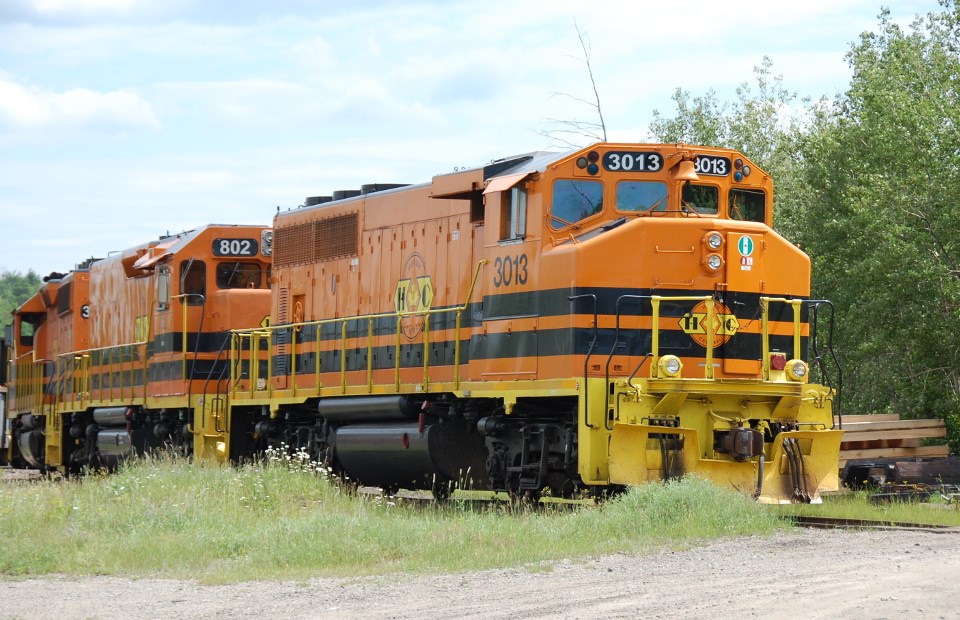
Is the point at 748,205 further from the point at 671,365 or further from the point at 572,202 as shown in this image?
the point at 671,365

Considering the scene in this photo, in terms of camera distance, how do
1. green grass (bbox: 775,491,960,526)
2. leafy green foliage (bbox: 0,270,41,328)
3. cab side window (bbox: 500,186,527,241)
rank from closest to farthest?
green grass (bbox: 775,491,960,526) < cab side window (bbox: 500,186,527,241) < leafy green foliage (bbox: 0,270,41,328)

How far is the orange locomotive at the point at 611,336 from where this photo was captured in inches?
495

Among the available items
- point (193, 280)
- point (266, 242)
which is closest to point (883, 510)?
point (266, 242)

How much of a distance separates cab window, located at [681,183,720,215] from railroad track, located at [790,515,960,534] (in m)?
3.38

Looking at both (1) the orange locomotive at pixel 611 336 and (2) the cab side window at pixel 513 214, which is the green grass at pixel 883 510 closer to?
(1) the orange locomotive at pixel 611 336

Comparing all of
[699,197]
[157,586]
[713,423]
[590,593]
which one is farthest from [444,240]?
[590,593]

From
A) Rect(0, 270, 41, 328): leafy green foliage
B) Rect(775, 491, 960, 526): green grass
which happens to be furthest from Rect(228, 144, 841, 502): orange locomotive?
Rect(0, 270, 41, 328): leafy green foliage

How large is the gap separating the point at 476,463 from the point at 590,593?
7.50 m

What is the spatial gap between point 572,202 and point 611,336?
1.49m

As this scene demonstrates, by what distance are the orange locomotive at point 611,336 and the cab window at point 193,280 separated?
19.4ft

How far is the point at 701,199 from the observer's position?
538 inches

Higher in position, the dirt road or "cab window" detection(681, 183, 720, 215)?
"cab window" detection(681, 183, 720, 215)

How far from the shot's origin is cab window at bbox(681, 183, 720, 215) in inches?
534

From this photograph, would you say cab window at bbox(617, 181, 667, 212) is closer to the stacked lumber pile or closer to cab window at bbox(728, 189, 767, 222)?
cab window at bbox(728, 189, 767, 222)
